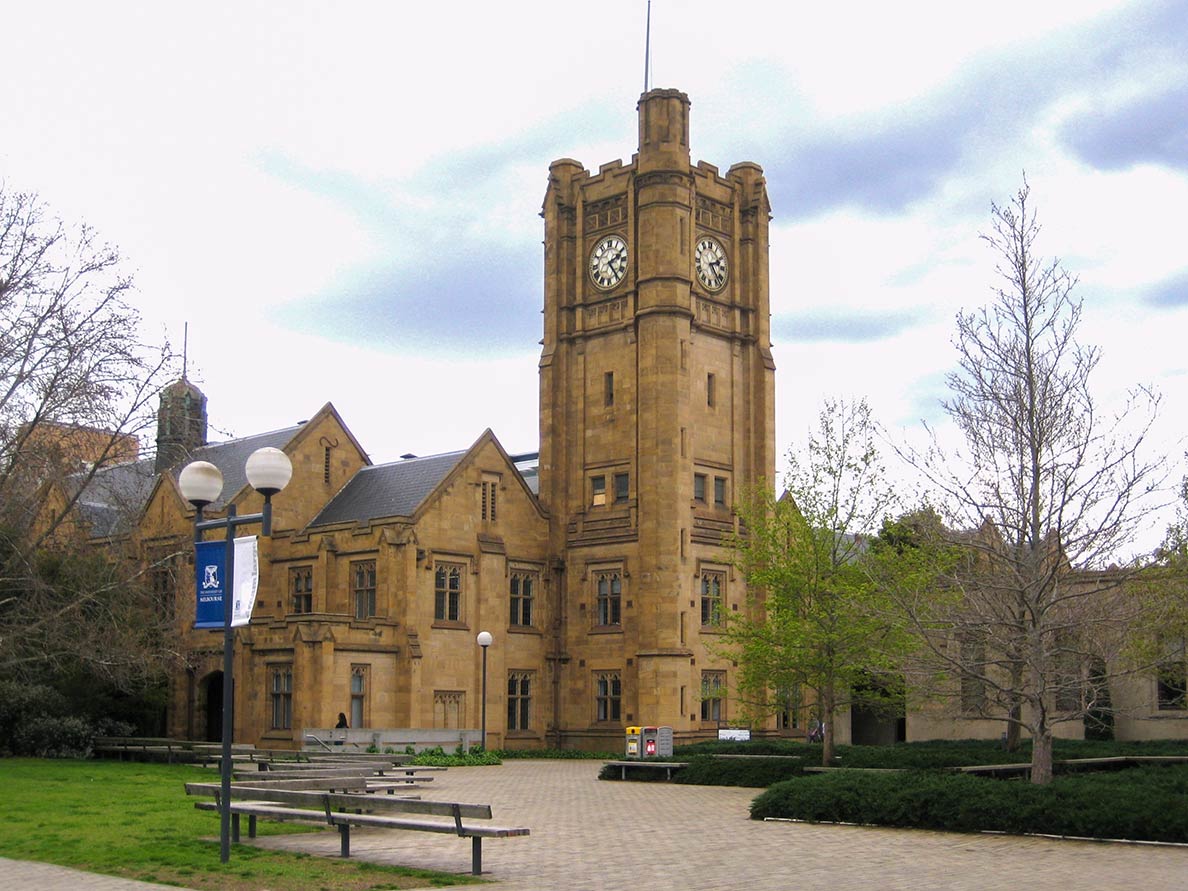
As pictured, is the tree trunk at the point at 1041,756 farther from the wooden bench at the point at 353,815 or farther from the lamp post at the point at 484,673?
the lamp post at the point at 484,673

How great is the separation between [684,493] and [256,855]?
35738 millimetres

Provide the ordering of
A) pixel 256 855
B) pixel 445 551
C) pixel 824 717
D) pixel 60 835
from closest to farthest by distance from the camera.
Answer: pixel 256 855, pixel 60 835, pixel 824 717, pixel 445 551

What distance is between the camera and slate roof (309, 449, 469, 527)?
52688 mm

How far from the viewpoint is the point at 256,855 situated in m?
17.9

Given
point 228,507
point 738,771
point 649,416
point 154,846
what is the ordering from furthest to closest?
point 649,416 → point 738,771 → point 154,846 → point 228,507

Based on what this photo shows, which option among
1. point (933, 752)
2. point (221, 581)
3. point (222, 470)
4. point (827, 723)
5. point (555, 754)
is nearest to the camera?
point (221, 581)

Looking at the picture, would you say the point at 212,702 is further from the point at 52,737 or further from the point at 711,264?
the point at 711,264

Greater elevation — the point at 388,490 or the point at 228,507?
the point at 388,490

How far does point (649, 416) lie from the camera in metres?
52.9

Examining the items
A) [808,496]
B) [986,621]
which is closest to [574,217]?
[808,496]

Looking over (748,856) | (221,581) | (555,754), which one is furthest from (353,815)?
(555,754)

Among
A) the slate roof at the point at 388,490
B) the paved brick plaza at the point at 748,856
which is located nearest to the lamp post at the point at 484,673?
the slate roof at the point at 388,490

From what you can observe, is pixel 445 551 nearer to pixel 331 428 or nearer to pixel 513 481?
pixel 513 481

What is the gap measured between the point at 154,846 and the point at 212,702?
118 ft
